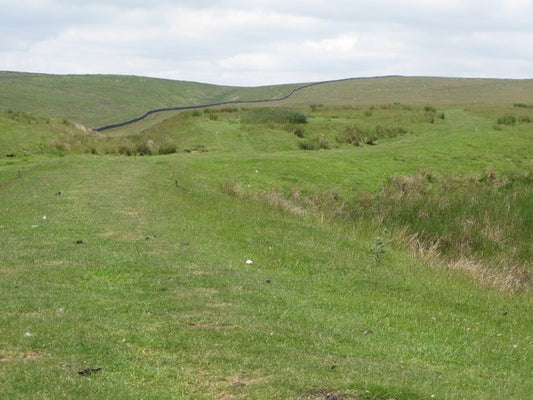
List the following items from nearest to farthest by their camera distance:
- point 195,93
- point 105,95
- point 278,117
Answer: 1. point 278,117
2. point 105,95
3. point 195,93

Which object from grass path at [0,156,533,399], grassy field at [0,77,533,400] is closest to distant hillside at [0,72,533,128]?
grassy field at [0,77,533,400]

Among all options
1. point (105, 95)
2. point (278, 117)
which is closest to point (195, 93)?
point (105, 95)

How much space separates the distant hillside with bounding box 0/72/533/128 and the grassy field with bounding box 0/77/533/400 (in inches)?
2044

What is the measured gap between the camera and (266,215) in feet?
60.5

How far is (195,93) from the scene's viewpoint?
457 ft

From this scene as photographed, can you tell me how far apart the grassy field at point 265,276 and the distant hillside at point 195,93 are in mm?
51923

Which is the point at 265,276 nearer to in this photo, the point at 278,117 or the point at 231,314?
the point at 231,314

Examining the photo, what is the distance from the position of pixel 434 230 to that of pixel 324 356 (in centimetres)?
1330

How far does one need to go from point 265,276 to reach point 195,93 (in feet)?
426

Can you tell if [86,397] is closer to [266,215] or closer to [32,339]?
[32,339]

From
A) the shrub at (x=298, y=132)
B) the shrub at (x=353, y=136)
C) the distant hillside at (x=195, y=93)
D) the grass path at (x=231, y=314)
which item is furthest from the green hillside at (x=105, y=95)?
the grass path at (x=231, y=314)

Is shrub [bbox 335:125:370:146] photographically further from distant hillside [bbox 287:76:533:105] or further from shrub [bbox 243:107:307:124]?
distant hillside [bbox 287:76:533:105]

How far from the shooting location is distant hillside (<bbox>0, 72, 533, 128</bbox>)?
299 ft

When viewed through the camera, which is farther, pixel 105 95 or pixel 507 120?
pixel 105 95
